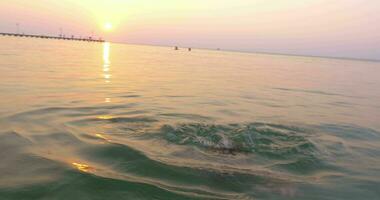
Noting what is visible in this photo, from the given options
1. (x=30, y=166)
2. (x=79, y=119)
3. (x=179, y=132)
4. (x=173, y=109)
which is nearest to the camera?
(x=30, y=166)

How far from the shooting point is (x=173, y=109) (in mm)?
16531

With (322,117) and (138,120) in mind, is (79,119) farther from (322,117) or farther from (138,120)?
(322,117)

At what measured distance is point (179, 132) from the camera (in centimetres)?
1218

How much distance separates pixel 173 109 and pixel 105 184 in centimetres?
909

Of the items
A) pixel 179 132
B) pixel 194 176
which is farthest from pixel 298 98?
pixel 194 176

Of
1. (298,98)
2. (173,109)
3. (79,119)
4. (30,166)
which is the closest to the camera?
(30,166)

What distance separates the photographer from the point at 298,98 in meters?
24.1

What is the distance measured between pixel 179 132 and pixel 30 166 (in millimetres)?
4968

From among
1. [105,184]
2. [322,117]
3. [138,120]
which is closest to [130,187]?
[105,184]

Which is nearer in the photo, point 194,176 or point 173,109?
point 194,176

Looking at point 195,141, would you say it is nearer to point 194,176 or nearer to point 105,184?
point 194,176

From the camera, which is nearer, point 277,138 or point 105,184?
point 105,184

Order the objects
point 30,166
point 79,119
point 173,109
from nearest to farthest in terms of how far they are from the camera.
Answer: point 30,166 → point 79,119 → point 173,109

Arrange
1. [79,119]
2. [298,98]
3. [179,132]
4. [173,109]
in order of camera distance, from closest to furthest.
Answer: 1. [179,132]
2. [79,119]
3. [173,109]
4. [298,98]
